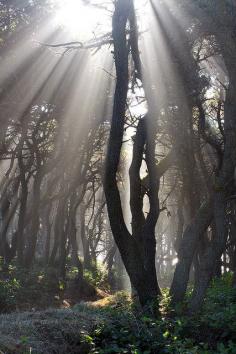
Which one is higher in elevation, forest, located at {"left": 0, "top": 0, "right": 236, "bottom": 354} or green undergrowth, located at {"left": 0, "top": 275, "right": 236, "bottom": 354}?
forest, located at {"left": 0, "top": 0, "right": 236, "bottom": 354}

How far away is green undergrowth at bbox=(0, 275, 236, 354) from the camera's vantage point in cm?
669

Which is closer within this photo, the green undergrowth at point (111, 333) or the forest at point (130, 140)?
the green undergrowth at point (111, 333)

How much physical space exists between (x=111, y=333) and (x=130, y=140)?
779cm

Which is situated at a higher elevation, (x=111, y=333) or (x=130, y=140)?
(x=130, y=140)

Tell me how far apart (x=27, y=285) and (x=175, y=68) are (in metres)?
8.90

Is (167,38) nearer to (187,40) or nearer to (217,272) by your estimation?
(187,40)

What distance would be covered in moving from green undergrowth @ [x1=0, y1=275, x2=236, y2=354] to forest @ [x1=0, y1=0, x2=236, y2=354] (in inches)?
0.8

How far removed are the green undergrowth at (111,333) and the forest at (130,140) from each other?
0.02 meters

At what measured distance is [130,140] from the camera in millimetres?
14773

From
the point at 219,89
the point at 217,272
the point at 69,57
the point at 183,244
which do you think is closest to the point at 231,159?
the point at 183,244

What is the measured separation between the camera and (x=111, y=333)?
7664 millimetres

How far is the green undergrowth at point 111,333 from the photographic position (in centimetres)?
669

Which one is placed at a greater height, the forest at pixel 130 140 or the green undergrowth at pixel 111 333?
the forest at pixel 130 140

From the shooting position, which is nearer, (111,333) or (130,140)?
(111,333)
